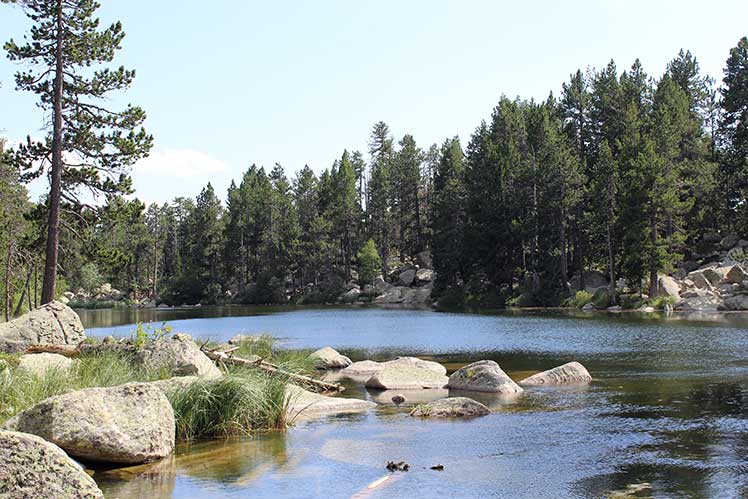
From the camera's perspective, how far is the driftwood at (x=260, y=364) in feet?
67.3

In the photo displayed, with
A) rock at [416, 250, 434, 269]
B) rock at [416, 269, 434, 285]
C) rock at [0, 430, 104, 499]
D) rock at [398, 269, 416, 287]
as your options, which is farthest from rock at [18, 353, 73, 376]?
rock at [416, 250, 434, 269]

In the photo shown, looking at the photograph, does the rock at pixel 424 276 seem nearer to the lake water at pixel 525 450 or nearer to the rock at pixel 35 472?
the lake water at pixel 525 450

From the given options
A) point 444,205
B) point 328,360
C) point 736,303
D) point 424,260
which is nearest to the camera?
point 328,360

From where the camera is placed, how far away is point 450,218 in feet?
324

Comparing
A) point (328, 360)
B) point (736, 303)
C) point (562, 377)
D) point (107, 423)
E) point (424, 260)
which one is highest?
point (424, 260)

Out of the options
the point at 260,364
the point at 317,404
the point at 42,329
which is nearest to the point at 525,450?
the point at 317,404

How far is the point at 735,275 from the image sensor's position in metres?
65.4

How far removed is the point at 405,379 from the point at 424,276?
277 feet

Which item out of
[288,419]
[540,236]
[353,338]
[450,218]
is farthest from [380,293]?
[288,419]

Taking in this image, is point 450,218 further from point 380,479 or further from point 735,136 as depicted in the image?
point 380,479

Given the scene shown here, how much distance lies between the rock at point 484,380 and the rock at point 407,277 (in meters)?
85.9

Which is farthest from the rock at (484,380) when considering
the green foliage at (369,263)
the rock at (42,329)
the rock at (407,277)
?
the rock at (407,277)

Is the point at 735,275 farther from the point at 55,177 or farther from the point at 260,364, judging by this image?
the point at 55,177

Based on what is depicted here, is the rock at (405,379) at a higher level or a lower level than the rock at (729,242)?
lower
